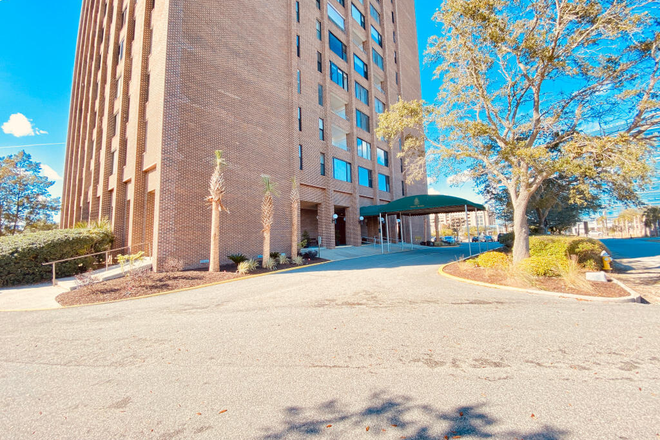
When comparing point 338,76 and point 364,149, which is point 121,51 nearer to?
point 338,76

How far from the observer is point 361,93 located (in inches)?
1120

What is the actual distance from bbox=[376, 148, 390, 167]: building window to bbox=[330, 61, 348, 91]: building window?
713 cm

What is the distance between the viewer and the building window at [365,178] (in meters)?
26.7

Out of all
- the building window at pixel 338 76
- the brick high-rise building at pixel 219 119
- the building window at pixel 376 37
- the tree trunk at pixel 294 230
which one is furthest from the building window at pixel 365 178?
the building window at pixel 376 37

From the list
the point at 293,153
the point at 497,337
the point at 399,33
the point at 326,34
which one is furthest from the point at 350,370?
the point at 399,33

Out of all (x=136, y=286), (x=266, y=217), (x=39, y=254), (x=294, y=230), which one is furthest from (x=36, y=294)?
(x=294, y=230)

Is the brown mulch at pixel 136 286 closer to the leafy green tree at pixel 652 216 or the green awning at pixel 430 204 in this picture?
the green awning at pixel 430 204

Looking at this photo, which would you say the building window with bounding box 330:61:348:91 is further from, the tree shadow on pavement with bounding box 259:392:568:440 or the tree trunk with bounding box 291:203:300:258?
the tree shadow on pavement with bounding box 259:392:568:440

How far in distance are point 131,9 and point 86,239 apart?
15344 millimetres

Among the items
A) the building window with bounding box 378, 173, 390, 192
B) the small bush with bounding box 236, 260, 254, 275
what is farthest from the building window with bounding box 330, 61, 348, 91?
the small bush with bounding box 236, 260, 254, 275

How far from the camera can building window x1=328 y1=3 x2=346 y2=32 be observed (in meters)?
25.7

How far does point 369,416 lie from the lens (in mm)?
2525

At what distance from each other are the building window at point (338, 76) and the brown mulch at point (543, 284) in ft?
68.9

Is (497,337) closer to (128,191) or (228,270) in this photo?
(228,270)
